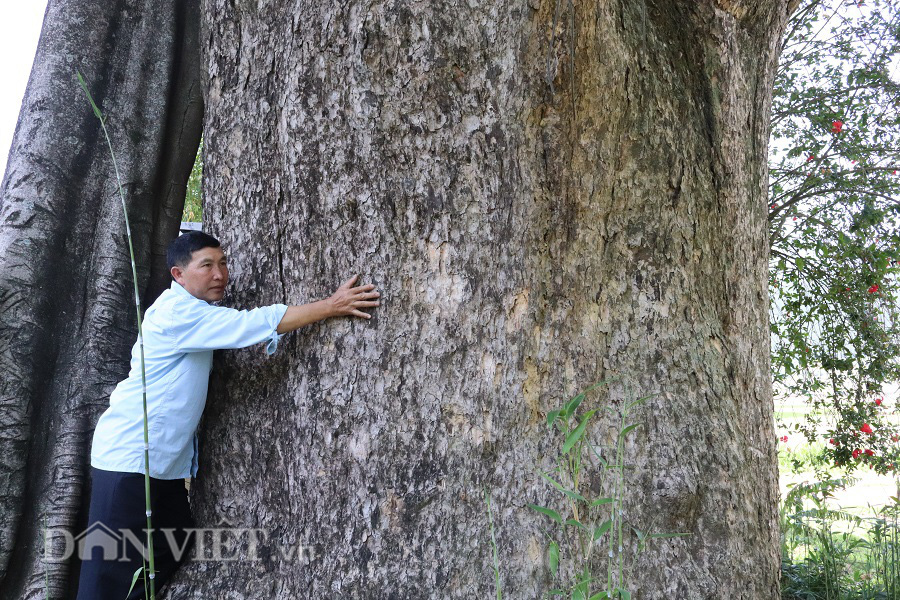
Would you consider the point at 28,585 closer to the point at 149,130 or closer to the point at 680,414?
the point at 149,130

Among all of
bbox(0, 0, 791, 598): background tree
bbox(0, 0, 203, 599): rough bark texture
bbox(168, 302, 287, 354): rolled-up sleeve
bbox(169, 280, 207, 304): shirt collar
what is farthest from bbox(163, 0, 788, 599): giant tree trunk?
bbox(0, 0, 203, 599): rough bark texture

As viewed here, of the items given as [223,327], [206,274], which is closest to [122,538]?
[223,327]

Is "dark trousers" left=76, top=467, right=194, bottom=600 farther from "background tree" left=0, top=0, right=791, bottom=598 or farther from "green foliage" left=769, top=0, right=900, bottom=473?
"green foliage" left=769, top=0, right=900, bottom=473

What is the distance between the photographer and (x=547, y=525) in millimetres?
2219

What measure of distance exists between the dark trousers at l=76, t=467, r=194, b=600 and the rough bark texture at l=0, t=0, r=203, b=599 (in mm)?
439

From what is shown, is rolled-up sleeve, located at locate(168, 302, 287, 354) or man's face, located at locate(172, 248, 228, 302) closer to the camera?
rolled-up sleeve, located at locate(168, 302, 287, 354)

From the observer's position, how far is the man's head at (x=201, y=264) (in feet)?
8.75

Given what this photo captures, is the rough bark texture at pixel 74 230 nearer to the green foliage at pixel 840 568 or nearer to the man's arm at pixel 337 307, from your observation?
the man's arm at pixel 337 307

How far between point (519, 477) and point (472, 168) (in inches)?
39.3

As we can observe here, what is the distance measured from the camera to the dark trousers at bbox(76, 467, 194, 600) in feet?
8.65

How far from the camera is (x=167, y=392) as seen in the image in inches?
103

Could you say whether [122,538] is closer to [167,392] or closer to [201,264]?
[167,392]

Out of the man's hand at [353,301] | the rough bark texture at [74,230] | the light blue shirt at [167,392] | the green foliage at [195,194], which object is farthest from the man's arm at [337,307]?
the green foliage at [195,194]

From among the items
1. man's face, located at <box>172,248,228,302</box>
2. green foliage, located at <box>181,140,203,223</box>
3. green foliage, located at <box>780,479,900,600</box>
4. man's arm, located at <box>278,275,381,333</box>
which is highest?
green foliage, located at <box>181,140,203,223</box>
